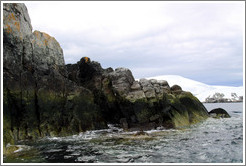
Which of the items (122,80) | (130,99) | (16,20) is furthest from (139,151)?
(16,20)

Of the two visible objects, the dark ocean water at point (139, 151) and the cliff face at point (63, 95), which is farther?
the cliff face at point (63, 95)

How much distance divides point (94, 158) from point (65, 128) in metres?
9.72

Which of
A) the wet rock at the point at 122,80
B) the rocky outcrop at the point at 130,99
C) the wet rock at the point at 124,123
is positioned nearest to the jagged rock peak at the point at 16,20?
the rocky outcrop at the point at 130,99

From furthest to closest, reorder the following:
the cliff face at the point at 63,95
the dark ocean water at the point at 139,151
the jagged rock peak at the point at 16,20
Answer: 1. the cliff face at the point at 63,95
2. the jagged rock peak at the point at 16,20
3. the dark ocean water at the point at 139,151

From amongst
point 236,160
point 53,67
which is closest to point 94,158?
point 236,160

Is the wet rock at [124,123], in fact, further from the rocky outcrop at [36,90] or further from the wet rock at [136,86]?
the wet rock at [136,86]

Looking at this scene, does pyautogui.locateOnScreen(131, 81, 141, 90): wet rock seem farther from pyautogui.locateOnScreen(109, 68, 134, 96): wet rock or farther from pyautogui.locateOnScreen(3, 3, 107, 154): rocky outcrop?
pyautogui.locateOnScreen(3, 3, 107, 154): rocky outcrop

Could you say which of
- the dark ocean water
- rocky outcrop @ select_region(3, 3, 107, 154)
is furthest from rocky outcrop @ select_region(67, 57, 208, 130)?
the dark ocean water

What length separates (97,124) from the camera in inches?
972

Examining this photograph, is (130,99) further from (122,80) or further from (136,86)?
(122,80)

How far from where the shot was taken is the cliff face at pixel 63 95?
63.3ft

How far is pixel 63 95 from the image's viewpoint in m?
23.1

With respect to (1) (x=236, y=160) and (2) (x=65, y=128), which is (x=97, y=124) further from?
(1) (x=236, y=160)

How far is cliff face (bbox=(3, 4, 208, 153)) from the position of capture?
19.3m
